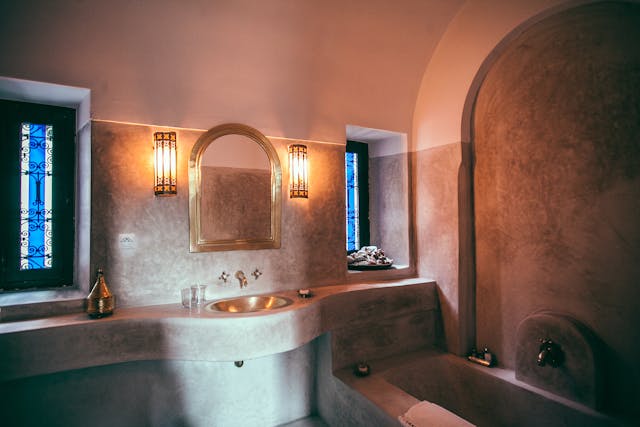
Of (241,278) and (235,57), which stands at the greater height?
(235,57)

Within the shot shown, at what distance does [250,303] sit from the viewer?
8.43ft

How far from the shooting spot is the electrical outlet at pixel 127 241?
7.53 feet

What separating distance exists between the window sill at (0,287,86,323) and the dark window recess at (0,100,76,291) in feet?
0.61

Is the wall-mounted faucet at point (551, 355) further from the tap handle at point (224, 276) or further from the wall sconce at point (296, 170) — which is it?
the tap handle at point (224, 276)

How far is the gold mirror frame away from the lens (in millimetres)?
2496

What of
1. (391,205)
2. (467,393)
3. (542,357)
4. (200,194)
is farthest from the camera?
(391,205)

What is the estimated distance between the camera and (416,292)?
3.05 m

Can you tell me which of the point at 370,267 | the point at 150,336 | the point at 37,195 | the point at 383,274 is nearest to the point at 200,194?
the point at 150,336

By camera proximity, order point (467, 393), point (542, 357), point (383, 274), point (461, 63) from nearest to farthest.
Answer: point (542, 357) → point (467, 393) → point (461, 63) → point (383, 274)

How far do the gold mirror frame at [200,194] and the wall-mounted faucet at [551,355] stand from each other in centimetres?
200

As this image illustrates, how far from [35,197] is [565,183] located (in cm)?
368

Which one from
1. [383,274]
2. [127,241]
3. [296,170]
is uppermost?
[296,170]

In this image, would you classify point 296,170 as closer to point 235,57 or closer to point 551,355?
point 235,57

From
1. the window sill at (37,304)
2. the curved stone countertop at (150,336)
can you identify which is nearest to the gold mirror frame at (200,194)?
the curved stone countertop at (150,336)
